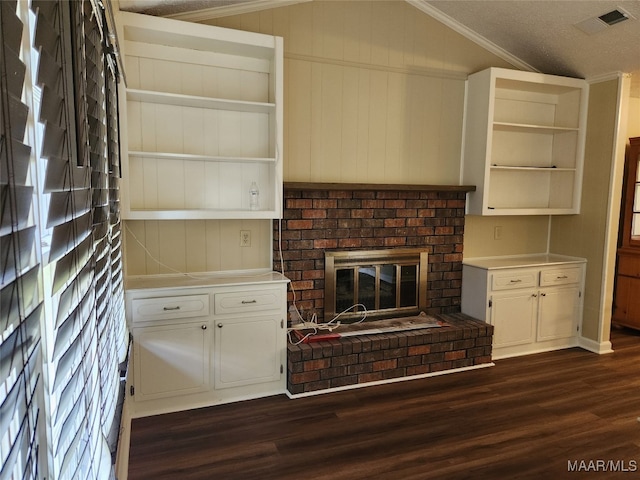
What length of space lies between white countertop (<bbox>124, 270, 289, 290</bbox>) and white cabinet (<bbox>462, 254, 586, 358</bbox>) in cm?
180

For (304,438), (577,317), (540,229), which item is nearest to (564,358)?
(577,317)

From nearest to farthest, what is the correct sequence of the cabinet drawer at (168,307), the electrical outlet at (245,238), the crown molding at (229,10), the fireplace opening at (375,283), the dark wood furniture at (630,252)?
1. the cabinet drawer at (168,307)
2. the crown molding at (229,10)
3. the electrical outlet at (245,238)
4. the fireplace opening at (375,283)
5. the dark wood furniture at (630,252)

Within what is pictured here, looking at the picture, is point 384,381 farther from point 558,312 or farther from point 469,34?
point 469,34

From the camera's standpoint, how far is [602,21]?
10.6 ft

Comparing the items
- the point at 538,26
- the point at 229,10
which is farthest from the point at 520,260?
the point at 229,10

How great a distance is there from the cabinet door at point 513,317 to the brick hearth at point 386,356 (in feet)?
0.82

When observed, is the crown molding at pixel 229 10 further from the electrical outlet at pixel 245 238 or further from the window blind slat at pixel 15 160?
the window blind slat at pixel 15 160

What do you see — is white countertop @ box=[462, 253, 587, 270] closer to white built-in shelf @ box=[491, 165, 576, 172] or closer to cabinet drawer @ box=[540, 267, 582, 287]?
cabinet drawer @ box=[540, 267, 582, 287]

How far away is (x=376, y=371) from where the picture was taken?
333cm

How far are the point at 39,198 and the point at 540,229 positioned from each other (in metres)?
4.70

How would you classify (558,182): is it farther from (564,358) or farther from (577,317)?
(564,358)

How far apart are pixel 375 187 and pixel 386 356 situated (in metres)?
1.33

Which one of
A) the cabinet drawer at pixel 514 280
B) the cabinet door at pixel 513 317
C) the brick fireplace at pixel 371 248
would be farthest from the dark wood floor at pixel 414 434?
the cabinet drawer at pixel 514 280

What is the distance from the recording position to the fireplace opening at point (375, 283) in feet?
11.7
